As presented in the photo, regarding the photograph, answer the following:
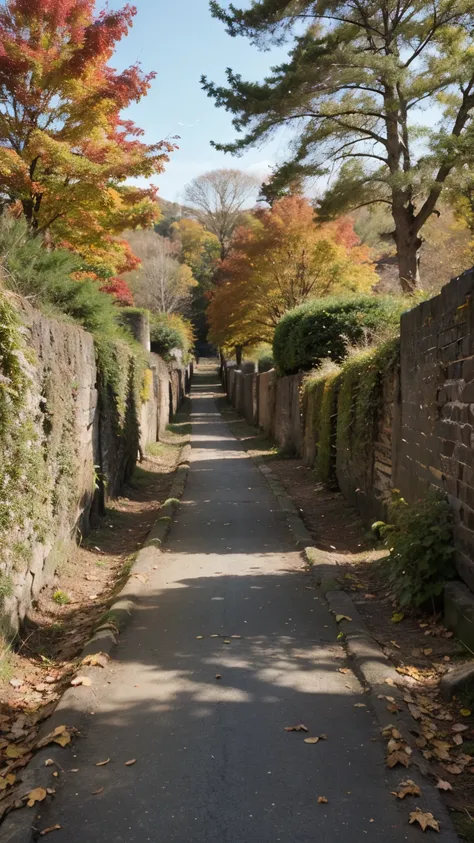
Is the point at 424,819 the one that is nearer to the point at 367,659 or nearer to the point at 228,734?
the point at 228,734

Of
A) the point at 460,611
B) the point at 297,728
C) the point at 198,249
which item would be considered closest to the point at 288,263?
the point at 460,611

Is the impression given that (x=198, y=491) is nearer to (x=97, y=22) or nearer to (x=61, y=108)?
(x=61, y=108)

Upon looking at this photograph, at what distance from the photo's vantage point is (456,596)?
17.4 ft

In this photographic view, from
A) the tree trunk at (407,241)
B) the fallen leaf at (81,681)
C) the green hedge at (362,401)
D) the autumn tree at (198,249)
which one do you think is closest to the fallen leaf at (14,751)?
the fallen leaf at (81,681)

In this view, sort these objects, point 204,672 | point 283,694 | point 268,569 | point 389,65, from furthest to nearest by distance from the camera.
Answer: point 389,65 → point 268,569 → point 204,672 → point 283,694

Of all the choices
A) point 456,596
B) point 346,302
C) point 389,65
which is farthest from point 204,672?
point 389,65

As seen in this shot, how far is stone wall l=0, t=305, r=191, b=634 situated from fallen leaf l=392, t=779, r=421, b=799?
2.92 m

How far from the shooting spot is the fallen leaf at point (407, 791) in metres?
3.35

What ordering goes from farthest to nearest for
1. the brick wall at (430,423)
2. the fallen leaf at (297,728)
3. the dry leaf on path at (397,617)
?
the dry leaf on path at (397,617) < the brick wall at (430,423) < the fallen leaf at (297,728)

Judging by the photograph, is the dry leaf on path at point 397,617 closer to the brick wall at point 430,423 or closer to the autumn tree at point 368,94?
the brick wall at point 430,423

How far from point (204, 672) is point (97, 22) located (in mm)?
11361

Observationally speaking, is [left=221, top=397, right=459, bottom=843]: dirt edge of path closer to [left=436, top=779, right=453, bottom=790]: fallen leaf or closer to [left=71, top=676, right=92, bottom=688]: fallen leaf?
[left=436, top=779, right=453, bottom=790]: fallen leaf

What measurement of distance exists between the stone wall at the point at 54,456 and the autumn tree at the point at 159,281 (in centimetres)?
4111

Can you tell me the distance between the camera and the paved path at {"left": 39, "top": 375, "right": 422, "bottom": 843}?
3215 millimetres
